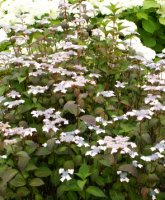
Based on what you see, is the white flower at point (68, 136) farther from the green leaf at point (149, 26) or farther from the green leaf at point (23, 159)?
the green leaf at point (149, 26)

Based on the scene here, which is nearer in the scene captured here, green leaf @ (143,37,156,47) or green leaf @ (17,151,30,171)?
green leaf @ (17,151,30,171)

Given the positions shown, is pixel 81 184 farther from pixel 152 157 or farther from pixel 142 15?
pixel 142 15

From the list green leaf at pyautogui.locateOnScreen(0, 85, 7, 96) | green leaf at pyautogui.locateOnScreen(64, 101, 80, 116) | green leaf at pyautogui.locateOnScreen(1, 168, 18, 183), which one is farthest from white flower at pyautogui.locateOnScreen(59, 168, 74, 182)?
green leaf at pyautogui.locateOnScreen(0, 85, 7, 96)

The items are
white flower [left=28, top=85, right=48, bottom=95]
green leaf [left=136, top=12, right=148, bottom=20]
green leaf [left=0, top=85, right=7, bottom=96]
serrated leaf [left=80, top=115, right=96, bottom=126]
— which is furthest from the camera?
green leaf [left=136, top=12, right=148, bottom=20]

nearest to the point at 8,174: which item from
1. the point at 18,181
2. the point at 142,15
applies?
the point at 18,181

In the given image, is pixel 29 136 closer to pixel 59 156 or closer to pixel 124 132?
pixel 59 156

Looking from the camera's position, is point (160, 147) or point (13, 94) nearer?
point (160, 147)

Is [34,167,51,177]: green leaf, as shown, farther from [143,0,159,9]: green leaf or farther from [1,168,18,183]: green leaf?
[143,0,159,9]: green leaf

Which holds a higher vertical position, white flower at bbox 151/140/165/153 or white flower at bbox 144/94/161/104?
white flower at bbox 144/94/161/104

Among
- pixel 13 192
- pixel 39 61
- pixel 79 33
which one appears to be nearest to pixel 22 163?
pixel 13 192
